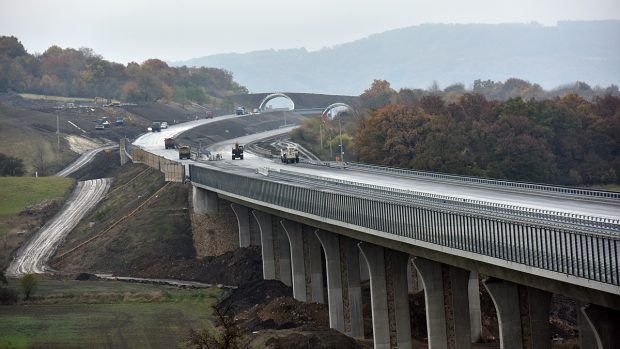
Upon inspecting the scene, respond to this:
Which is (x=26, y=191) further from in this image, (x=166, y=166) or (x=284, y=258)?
(x=284, y=258)

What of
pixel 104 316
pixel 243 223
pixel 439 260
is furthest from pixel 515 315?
pixel 243 223

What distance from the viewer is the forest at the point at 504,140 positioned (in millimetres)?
115206

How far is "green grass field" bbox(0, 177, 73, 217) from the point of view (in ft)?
376

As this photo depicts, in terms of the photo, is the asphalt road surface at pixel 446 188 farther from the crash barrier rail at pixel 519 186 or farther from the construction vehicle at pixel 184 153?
the construction vehicle at pixel 184 153

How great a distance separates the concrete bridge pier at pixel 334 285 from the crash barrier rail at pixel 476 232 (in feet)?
9.86

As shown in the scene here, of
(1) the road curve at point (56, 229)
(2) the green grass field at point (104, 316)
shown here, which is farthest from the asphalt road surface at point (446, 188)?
(2) the green grass field at point (104, 316)

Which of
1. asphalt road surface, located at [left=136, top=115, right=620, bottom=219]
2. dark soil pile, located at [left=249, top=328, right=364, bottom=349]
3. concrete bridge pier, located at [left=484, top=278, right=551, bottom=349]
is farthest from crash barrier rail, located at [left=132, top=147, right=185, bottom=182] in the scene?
concrete bridge pier, located at [left=484, top=278, right=551, bottom=349]

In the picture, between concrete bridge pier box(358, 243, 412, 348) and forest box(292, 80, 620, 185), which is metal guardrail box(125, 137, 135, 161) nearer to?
forest box(292, 80, 620, 185)

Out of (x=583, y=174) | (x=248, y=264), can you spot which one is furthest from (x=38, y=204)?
→ (x=583, y=174)

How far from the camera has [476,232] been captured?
43438 millimetres

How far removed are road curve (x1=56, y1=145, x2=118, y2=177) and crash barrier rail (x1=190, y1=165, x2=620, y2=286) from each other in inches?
3236

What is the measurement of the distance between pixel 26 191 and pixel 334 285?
217ft

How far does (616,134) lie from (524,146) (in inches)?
560

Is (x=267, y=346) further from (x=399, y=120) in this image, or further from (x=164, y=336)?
(x=399, y=120)
